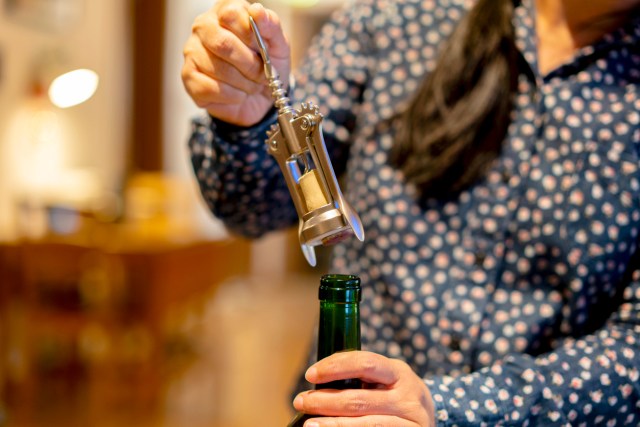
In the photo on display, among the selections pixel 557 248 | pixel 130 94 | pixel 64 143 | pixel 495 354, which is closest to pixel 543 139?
pixel 557 248

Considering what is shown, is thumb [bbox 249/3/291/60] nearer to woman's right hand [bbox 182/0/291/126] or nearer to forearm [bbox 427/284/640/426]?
woman's right hand [bbox 182/0/291/126]

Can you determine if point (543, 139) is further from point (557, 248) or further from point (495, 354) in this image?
point (495, 354)

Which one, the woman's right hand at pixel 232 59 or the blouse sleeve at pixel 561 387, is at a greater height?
the woman's right hand at pixel 232 59

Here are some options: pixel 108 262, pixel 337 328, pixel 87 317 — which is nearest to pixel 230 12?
pixel 337 328

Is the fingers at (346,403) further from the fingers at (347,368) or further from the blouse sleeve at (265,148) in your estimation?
the blouse sleeve at (265,148)

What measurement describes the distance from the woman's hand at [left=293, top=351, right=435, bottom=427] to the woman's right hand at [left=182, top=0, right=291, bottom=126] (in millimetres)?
267

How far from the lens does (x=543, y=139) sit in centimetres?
82

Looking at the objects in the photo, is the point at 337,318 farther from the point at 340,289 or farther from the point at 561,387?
the point at 561,387

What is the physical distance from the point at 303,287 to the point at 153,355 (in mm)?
2987

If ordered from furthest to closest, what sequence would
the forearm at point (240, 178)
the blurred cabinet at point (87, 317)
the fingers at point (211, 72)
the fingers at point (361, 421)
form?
the blurred cabinet at point (87, 317) < the forearm at point (240, 178) < the fingers at point (211, 72) < the fingers at point (361, 421)

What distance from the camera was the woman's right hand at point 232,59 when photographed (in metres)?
0.57

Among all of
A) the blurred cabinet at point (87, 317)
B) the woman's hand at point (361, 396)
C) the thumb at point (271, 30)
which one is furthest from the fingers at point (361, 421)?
the blurred cabinet at point (87, 317)

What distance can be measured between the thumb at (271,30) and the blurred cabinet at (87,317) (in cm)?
264

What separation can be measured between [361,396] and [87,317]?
2868 mm
